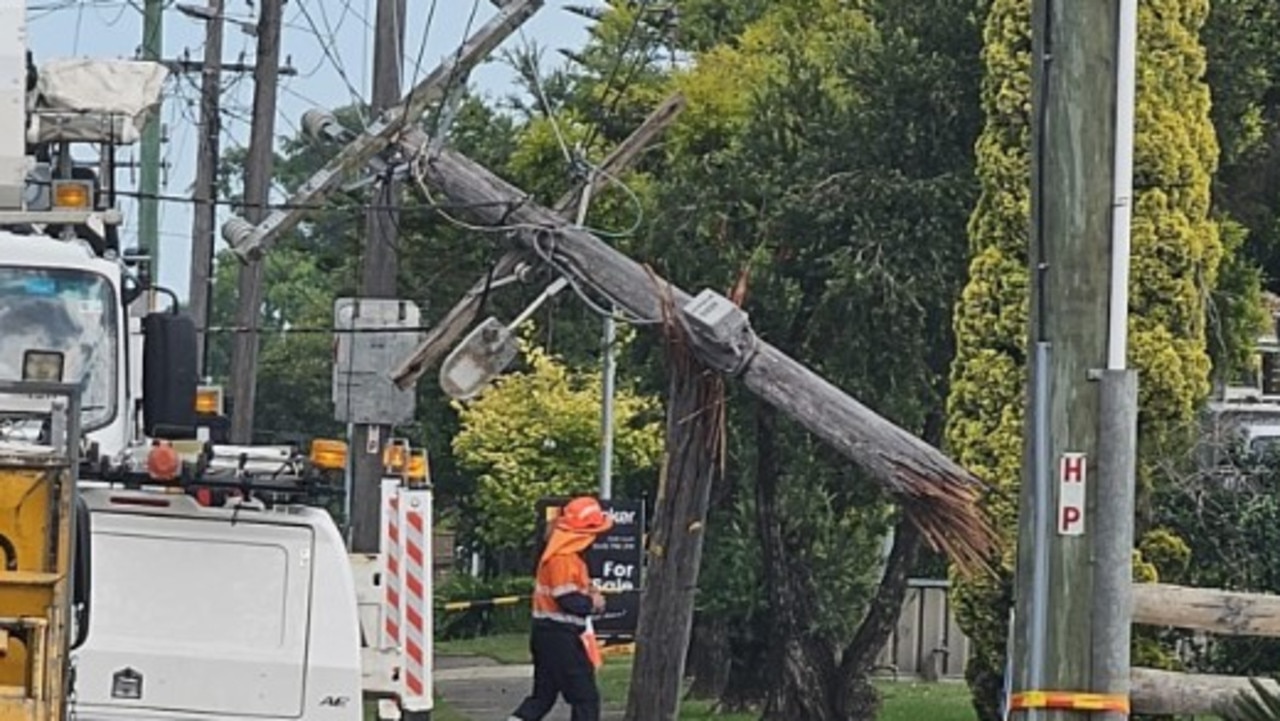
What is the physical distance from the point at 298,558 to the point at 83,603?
2681 mm

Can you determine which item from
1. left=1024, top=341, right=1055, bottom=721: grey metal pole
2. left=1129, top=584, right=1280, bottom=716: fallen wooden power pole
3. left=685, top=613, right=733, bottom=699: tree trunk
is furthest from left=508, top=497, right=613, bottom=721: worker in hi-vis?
left=1024, top=341, right=1055, bottom=721: grey metal pole

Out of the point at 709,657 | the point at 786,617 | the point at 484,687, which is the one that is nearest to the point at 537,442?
the point at 484,687

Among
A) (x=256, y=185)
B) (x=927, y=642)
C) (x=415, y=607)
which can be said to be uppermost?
(x=256, y=185)

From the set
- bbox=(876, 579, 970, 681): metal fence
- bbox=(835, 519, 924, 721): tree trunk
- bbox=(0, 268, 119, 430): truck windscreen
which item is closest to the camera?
bbox=(0, 268, 119, 430): truck windscreen

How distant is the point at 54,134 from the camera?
1401cm

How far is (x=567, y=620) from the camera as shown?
16953mm

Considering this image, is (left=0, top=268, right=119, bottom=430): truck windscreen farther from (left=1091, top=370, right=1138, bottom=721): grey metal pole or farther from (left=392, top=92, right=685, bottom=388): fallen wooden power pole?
(left=1091, top=370, right=1138, bottom=721): grey metal pole

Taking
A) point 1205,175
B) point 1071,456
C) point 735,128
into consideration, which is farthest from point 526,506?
point 1071,456

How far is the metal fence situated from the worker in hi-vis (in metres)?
14.3

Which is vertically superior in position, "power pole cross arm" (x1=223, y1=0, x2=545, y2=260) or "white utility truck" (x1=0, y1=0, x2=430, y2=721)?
"power pole cross arm" (x1=223, y1=0, x2=545, y2=260)

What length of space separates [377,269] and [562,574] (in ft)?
20.2

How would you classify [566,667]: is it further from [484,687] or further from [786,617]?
[484,687]

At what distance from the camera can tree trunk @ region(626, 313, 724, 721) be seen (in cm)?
1805

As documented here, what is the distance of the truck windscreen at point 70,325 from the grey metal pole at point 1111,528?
17.9 feet
